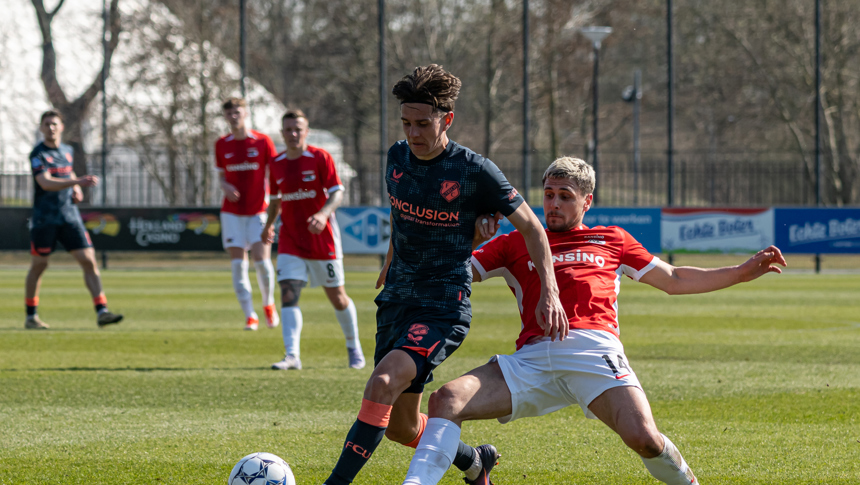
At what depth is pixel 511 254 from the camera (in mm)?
4094

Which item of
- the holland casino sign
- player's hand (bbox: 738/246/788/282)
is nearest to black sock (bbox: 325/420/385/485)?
player's hand (bbox: 738/246/788/282)

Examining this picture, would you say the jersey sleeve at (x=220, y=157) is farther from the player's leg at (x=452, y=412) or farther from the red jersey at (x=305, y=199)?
the player's leg at (x=452, y=412)

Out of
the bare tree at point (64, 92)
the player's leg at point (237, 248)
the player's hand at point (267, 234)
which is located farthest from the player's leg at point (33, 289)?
the bare tree at point (64, 92)

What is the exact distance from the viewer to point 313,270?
781cm

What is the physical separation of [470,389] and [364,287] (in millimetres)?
13501

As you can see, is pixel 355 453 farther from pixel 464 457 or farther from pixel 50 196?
pixel 50 196

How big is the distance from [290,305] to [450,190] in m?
4.15

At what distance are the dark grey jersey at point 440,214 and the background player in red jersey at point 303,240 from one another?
3.63m

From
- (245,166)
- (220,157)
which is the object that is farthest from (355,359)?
(220,157)

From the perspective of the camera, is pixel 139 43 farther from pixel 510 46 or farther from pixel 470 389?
pixel 470 389

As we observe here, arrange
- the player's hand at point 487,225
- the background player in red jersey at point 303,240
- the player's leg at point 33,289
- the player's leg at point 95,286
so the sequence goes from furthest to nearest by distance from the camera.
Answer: the player's leg at point 33,289, the player's leg at point 95,286, the background player in red jersey at point 303,240, the player's hand at point 487,225

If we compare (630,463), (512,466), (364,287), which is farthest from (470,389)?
(364,287)

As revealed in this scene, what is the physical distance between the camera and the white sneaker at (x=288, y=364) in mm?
7562

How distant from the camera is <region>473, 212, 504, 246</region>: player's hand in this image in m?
Result: 3.77
